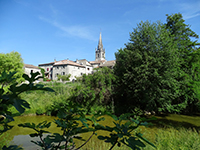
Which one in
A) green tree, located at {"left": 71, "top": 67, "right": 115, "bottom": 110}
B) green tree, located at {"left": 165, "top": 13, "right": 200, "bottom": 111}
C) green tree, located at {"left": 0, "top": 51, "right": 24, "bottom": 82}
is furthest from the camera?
green tree, located at {"left": 0, "top": 51, "right": 24, "bottom": 82}

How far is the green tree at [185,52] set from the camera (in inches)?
519

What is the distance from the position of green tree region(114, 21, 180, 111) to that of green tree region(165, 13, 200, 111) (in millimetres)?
1316

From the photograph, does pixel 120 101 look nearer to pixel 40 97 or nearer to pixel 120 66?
pixel 120 66

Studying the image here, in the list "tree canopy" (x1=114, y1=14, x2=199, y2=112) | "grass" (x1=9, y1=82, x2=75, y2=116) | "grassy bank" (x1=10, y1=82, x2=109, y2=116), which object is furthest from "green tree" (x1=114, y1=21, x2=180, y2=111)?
"grass" (x1=9, y1=82, x2=75, y2=116)

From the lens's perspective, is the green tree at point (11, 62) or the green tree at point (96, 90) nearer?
the green tree at point (96, 90)

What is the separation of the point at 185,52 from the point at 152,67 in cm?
654

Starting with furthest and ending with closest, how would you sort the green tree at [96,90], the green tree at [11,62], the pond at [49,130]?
1. the green tree at [11,62]
2. the green tree at [96,90]
3. the pond at [49,130]

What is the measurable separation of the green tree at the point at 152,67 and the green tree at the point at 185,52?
1.32 meters

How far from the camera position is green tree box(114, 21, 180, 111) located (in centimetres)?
1192

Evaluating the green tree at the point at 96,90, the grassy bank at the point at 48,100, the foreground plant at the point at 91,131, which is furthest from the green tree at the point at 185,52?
the foreground plant at the point at 91,131

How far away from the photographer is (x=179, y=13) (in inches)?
707

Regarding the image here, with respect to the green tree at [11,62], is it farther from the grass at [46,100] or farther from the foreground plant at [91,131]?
the foreground plant at [91,131]

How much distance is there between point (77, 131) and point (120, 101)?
51.2ft

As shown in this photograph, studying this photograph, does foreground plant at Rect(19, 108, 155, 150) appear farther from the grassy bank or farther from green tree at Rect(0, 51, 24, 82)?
green tree at Rect(0, 51, 24, 82)
